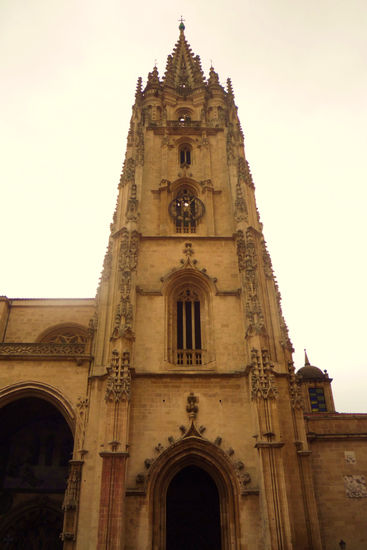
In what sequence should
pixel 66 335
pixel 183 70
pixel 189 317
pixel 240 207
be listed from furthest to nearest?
pixel 183 70, pixel 66 335, pixel 240 207, pixel 189 317

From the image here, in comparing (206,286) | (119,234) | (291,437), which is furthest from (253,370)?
(119,234)

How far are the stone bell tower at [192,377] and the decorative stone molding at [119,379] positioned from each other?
43 millimetres

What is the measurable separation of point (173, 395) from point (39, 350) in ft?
16.9

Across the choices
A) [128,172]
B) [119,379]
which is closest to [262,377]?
[119,379]

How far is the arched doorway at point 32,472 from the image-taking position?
1595 centimetres

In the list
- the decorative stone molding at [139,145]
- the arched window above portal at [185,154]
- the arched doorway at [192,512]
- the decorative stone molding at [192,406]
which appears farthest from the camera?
the arched window above portal at [185,154]

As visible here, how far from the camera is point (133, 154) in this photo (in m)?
21.3

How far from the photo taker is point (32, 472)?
16.9m

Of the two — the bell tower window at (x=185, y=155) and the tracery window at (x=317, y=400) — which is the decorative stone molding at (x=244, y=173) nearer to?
the bell tower window at (x=185, y=155)

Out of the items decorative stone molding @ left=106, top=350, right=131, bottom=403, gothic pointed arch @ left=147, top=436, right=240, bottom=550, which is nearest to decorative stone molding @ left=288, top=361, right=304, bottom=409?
gothic pointed arch @ left=147, top=436, right=240, bottom=550

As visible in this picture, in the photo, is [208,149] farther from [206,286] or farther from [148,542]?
[148,542]

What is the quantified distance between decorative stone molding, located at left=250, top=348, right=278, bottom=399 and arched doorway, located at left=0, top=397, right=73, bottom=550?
802 centimetres

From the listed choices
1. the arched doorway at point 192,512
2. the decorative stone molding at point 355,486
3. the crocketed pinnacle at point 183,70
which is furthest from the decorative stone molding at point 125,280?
the crocketed pinnacle at point 183,70

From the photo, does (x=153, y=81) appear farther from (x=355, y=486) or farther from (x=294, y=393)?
(x=355, y=486)
